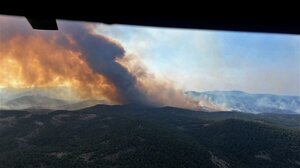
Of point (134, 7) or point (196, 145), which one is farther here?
point (196, 145)

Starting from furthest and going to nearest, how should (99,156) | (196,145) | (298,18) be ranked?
(196,145)
(99,156)
(298,18)

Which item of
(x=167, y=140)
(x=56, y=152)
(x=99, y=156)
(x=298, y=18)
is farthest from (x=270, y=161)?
(x=298, y=18)

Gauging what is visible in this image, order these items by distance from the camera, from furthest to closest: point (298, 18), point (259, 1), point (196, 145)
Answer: point (196, 145), point (298, 18), point (259, 1)

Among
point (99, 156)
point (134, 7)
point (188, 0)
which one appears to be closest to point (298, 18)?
point (188, 0)

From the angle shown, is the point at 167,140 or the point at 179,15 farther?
the point at 167,140

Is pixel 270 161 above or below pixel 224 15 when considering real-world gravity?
below

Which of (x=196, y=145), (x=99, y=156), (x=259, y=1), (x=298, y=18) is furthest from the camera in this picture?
(x=196, y=145)

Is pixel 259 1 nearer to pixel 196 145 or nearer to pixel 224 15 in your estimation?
pixel 224 15

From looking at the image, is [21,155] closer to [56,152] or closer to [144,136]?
[56,152]

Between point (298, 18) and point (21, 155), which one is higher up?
point (298, 18)
